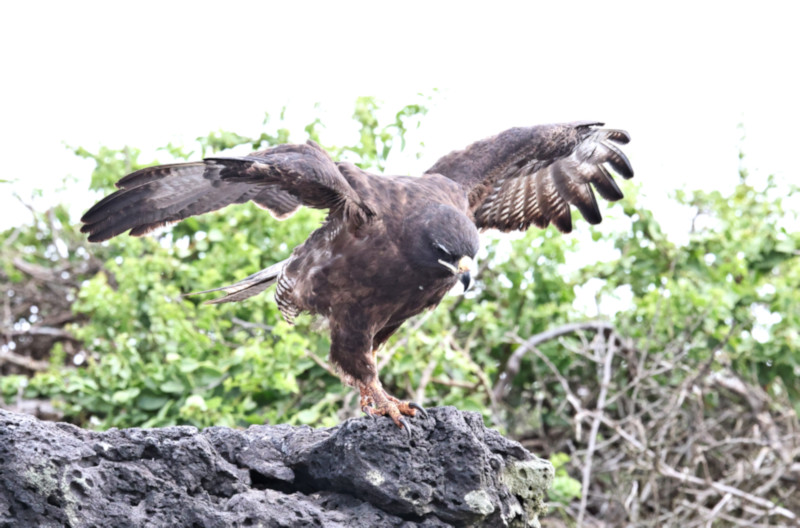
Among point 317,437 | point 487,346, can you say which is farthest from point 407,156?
point 317,437

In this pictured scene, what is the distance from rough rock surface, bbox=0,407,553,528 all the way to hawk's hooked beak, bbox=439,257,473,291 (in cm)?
71

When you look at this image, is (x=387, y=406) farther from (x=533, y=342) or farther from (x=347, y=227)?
(x=533, y=342)

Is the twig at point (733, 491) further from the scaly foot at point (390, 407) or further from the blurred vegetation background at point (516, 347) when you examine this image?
the scaly foot at point (390, 407)

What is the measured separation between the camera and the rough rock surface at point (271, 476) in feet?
9.77

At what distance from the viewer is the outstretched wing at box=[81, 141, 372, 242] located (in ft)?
13.7

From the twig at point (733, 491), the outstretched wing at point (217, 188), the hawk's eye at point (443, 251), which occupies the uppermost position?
the outstretched wing at point (217, 188)

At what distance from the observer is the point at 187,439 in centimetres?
337

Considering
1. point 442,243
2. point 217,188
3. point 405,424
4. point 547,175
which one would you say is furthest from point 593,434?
point 217,188

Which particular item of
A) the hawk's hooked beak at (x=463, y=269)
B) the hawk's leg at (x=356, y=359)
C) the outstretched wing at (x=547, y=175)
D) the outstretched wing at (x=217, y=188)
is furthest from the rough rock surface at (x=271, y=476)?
the outstretched wing at (x=547, y=175)

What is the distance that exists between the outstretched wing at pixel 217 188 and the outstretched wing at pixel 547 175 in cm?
126

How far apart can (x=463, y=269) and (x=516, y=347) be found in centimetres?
424

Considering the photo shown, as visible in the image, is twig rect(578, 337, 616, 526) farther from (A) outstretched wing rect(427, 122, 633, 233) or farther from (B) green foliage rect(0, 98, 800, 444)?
(A) outstretched wing rect(427, 122, 633, 233)

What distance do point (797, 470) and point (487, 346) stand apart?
9.52 ft

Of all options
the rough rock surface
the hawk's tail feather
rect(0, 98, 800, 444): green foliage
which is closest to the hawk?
the rough rock surface
